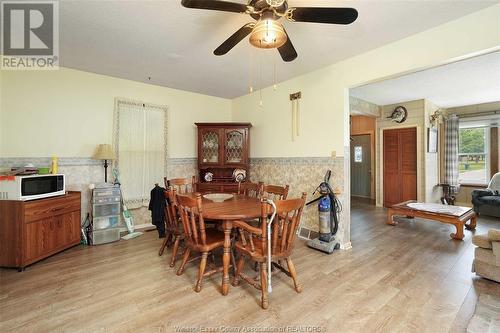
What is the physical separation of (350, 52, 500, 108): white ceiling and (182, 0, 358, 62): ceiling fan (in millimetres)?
2693

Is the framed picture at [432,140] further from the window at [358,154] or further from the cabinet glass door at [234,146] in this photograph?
the cabinet glass door at [234,146]

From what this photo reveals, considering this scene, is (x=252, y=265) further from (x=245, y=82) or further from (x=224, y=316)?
(x=245, y=82)

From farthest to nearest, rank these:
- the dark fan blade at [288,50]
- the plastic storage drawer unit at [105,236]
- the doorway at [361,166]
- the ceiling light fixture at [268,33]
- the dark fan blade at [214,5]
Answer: the doorway at [361,166], the plastic storage drawer unit at [105,236], the dark fan blade at [288,50], the ceiling light fixture at [268,33], the dark fan blade at [214,5]

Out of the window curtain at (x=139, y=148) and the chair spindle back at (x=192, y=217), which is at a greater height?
the window curtain at (x=139, y=148)

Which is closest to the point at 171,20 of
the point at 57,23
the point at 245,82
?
the point at 57,23

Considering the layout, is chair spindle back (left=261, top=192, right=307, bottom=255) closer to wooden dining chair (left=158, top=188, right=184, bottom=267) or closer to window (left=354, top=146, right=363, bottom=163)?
wooden dining chair (left=158, top=188, right=184, bottom=267)

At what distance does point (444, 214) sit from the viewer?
357 cm

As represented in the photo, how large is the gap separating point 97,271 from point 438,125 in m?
7.24

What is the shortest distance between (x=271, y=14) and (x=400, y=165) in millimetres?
5201

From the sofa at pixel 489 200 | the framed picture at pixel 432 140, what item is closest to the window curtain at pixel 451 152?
the framed picture at pixel 432 140

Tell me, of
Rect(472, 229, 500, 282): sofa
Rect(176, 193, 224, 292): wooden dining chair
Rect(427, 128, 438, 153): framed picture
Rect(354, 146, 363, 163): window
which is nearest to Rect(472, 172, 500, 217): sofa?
Rect(427, 128, 438, 153): framed picture

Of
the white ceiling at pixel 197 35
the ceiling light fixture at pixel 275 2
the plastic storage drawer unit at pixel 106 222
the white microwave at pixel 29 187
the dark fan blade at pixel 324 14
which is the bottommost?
the plastic storage drawer unit at pixel 106 222

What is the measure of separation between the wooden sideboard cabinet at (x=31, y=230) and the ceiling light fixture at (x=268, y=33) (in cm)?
290

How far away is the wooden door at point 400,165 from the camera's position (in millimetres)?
5262
